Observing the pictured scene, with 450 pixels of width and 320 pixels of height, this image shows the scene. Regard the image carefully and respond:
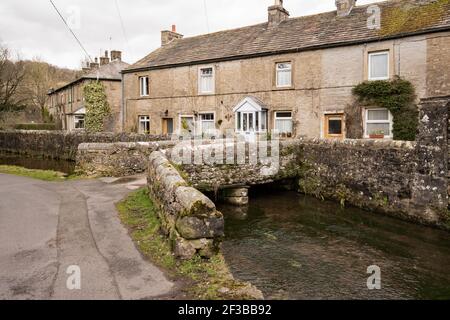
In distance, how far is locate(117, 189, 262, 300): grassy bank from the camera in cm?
459

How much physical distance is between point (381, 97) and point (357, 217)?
26.7 ft

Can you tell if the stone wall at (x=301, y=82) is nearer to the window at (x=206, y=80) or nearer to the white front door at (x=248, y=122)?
the window at (x=206, y=80)

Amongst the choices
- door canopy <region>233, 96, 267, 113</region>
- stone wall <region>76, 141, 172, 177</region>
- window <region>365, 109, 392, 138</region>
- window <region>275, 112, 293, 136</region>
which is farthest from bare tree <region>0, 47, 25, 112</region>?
window <region>365, 109, 392, 138</region>

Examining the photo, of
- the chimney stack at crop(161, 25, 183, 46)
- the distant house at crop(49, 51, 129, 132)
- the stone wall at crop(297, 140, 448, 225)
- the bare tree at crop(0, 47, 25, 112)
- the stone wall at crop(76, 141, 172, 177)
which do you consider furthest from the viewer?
the bare tree at crop(0, 47, 25, 112)

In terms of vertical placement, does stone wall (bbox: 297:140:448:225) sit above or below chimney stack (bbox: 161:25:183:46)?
below

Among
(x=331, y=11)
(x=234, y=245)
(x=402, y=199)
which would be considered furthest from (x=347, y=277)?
(x=331, y=11)

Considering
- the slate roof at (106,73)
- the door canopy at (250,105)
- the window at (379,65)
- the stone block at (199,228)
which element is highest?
the slate roof at (106,73)

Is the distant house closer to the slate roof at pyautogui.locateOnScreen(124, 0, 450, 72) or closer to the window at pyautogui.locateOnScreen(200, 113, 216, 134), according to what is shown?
the slate roof at pyautogui.locateOnScreen(124, 0, 450, 72)

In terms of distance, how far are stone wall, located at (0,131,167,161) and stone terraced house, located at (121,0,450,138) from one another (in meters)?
3.99

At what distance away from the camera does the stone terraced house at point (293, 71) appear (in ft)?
55.1

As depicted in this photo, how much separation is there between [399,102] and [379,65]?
90.4 inches

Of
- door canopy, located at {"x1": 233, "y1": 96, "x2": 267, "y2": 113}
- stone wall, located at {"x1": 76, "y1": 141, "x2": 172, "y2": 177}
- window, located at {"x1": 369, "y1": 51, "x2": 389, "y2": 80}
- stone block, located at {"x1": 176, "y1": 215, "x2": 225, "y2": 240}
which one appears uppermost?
window, located at {"x1": 369, "y1": 51, "x2": 389, "y2": 80}

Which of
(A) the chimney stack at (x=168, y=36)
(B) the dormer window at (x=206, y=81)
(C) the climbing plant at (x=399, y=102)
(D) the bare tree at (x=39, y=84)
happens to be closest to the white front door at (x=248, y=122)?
(B) the dormer window at (x=206, y=81)

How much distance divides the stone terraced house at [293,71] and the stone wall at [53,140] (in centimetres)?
399
